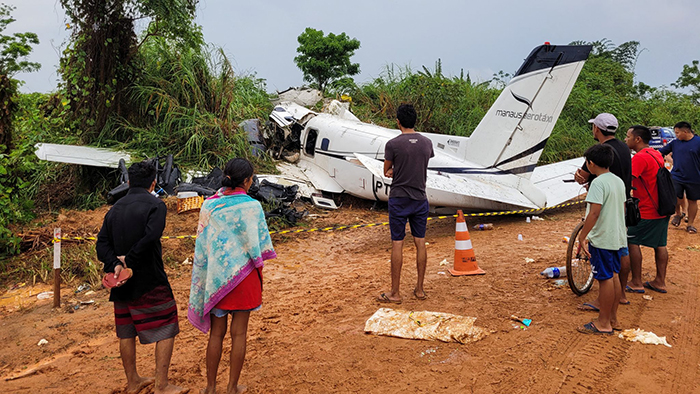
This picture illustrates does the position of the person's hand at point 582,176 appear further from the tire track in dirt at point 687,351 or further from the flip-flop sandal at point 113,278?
the flip-flop sandal at point 113,278

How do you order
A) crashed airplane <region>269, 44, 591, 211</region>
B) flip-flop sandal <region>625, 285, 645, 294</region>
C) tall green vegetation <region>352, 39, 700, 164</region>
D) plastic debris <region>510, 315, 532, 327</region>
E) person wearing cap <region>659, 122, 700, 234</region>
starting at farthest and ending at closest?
tall green vegetation <region>352, 39, 700, 164</region> < crashed airplane <region>269, 44, 591, 211</region> < person wearing cap <region>659, 122, 700, 234</region> < flip-flop sandal <region>625, 285, 645, 294</region> < plastic debris <region>510, 315, 532, 327</region>

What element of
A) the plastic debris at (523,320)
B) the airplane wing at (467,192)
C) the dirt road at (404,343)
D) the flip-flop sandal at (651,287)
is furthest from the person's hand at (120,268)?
the flip-flop sandal at (651,287)

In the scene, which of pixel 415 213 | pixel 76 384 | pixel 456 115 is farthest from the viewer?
pixel 456 115

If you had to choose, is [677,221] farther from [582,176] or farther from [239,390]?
[239,390]

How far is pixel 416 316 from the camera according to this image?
4664 mm

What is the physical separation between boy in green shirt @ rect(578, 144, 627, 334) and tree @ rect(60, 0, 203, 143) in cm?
1088

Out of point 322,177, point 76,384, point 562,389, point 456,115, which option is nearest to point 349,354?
point 562,389

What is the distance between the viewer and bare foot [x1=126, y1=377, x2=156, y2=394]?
3.59m

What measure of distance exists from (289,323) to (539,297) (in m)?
2.85

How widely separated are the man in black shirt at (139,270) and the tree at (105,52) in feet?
30.0

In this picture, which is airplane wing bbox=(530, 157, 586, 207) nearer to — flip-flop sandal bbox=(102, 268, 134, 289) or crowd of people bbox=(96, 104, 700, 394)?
crowd of people bbox=(96, 104, 700, 394)

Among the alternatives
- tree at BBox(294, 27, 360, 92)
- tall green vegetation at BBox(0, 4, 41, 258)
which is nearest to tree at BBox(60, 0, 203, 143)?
tall green vegetation at BBox(0, 4, 41, 258)

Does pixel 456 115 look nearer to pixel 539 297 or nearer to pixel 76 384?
pixel 539 297

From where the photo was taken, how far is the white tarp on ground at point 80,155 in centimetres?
967
